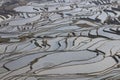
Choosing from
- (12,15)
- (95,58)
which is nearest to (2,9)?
(12,15)

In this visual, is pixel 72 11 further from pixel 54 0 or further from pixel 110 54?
pixel 110 54

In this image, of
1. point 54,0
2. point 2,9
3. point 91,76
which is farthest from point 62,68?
point 54,0

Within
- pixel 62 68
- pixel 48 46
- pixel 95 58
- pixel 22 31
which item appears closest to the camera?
pixel 62 68

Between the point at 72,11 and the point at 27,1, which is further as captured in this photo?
the point at 27,1

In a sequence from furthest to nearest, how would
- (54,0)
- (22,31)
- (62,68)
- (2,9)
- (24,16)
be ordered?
(54,0) < (2,9) < (24,16) < (22,31) < (62,68)

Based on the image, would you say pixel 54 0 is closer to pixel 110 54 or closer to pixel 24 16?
pixel 24 16

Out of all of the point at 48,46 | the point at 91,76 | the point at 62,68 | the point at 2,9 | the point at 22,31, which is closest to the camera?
the point at 91,76

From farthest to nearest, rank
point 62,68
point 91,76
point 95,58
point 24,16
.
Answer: point 24,16
point 95,58
point 62,68
point 91,76

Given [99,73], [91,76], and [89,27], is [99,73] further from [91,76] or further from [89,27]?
[89,27]
